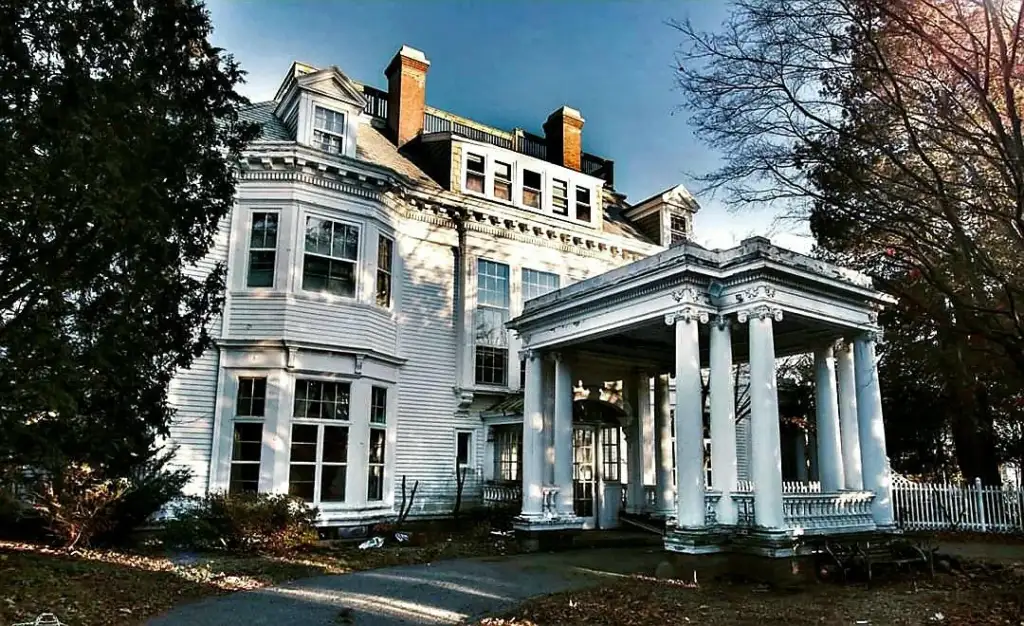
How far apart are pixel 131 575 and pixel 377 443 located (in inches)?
271

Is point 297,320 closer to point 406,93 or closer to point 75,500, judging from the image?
point 75,500

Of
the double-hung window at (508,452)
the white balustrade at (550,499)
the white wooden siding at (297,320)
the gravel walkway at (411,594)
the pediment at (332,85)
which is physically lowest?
the gravel walkway at (411,594)

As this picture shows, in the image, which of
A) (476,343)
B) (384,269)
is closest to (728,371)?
(476,343)

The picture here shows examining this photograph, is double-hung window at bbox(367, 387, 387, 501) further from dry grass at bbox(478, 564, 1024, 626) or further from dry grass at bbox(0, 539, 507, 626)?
dry grass at bbox(478, 564, 1024, 626)

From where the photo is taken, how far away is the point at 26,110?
7801mm

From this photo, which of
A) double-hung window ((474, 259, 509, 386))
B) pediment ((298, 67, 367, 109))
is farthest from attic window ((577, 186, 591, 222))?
pediment ((298, 67, 367, 109))

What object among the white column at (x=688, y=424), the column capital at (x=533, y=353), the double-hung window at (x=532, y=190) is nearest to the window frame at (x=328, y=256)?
the column capital at (x=533, y=353)

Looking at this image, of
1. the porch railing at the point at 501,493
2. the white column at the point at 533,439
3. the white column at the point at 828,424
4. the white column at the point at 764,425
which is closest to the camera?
the white column at the point at 764,425

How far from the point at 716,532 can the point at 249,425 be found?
31.6 ft

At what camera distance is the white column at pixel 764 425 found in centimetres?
1045

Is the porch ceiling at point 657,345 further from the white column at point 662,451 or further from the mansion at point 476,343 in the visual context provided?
the white column at point 662,451

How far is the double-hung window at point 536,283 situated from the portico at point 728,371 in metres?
4.30

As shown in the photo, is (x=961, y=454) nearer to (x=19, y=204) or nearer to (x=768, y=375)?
(x=768, y=375)

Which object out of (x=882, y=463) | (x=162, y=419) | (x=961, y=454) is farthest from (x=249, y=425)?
(x=961, y=454)
